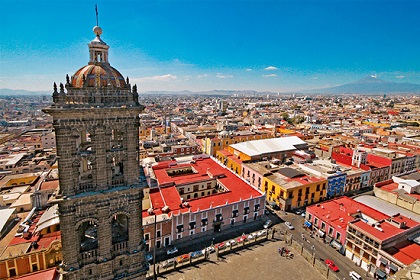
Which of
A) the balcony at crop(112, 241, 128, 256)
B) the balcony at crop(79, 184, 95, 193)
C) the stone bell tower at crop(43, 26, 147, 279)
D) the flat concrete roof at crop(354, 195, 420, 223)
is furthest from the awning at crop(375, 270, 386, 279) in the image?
the balcony at crop(79, 184, 95, 193)

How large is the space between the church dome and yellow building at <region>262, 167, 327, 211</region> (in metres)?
38.4

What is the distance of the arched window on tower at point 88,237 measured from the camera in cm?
1478

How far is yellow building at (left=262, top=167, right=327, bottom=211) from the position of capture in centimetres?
4522

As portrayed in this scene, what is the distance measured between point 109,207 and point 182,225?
22105 millimetres

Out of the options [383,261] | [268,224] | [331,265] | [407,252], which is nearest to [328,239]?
[331,265]

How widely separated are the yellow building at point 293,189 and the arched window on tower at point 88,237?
35614mm

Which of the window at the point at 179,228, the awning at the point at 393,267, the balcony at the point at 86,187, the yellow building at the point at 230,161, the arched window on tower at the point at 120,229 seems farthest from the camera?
the yellow building at the point at 230,161

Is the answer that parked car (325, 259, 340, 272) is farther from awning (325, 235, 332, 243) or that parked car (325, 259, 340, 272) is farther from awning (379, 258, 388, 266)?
awning (379, 258, 388, 266)

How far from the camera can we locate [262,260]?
27500mm

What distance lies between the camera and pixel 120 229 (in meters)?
16.4

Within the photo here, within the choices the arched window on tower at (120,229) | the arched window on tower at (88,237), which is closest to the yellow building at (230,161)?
the arched window on tower at (120,229)

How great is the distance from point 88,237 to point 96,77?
10.4 m

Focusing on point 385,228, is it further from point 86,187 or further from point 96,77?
point 96,77

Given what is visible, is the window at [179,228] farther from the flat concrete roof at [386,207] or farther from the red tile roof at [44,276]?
the flat concrete roof at [386,207]
